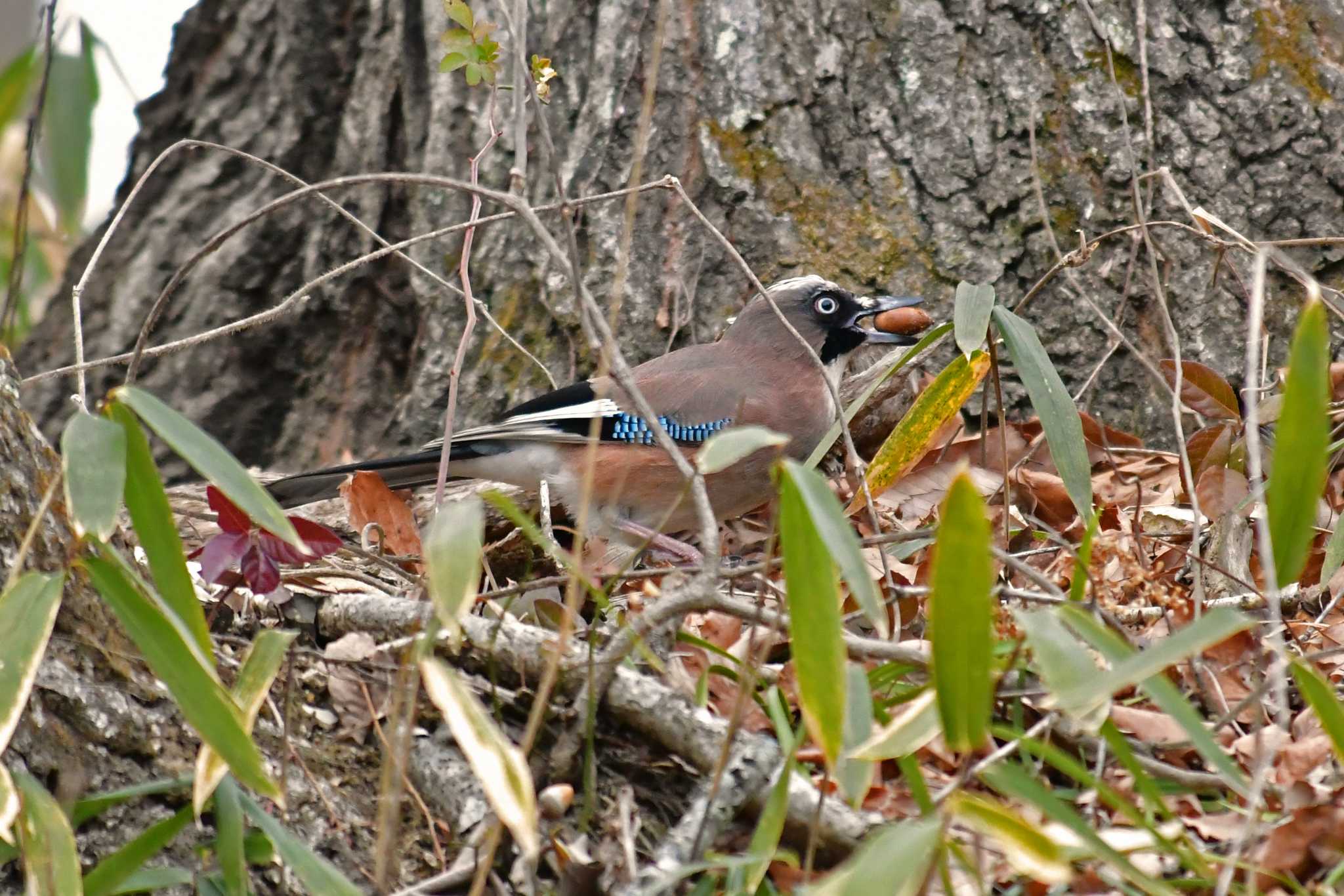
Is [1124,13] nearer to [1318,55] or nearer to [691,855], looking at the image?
[1318,55]

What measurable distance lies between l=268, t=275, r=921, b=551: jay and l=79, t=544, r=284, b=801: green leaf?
103 inches

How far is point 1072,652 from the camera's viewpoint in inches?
86.0

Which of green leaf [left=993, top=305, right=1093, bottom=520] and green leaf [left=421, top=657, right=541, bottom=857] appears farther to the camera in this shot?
green leaf [left=993, top=305, right=1093, bottom=520]

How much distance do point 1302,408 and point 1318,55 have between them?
338 cm

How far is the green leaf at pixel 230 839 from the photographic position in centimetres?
248

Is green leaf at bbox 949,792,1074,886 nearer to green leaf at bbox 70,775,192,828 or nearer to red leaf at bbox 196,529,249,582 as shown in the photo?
green leaf at bbox 70,775,192,828

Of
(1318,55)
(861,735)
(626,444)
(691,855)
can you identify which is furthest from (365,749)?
(1318,55)

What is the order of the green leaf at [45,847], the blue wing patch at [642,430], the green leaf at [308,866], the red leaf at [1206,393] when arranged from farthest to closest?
1. the blue wing patch at [642,430]
2. the red leaf at [1206,393]
3. the green leaf at [308,866]
4. the green leaf at [45,847]

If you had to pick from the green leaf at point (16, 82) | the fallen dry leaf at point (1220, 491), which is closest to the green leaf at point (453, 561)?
the fallen dry leaf at point (1220, 491)

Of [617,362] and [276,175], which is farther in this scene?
[276,175]

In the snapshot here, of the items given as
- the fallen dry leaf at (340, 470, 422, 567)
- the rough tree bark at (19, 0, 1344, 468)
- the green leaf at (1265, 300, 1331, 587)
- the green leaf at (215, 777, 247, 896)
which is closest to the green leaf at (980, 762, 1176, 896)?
the green leaf at (1265, 300, 1331, 587)

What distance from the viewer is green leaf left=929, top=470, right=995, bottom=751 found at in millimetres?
2002

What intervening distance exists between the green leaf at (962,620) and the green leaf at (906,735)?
4.3 inches

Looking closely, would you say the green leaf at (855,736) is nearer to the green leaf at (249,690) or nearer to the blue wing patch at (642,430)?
the green leaf at (249,690)
